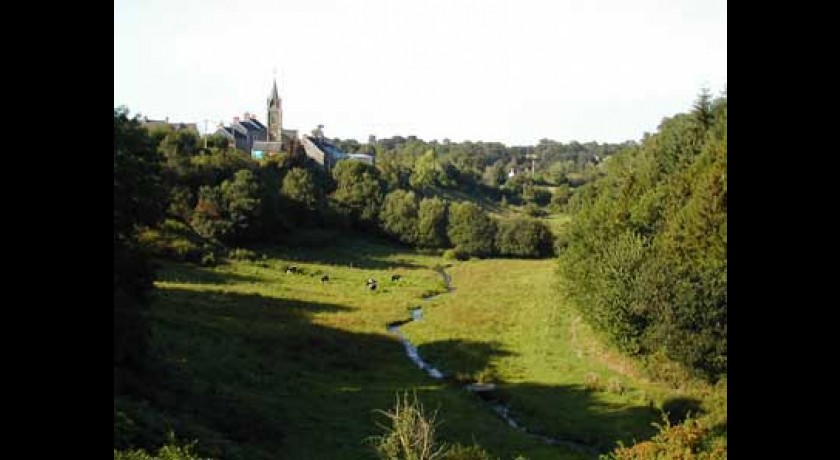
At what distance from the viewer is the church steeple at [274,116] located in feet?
269

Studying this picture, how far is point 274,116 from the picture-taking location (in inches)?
3270

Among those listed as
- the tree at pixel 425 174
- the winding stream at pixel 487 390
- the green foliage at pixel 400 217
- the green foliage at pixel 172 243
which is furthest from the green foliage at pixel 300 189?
the winding stream at pixel 487 390

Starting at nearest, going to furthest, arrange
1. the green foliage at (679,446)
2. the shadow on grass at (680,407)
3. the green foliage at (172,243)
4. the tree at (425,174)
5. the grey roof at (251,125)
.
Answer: the green foliage at (679,446) → the shadow on grass at (680,407) → the green foliage at (172,243) → the grey roof at (251,125) → the tree at (425,174)

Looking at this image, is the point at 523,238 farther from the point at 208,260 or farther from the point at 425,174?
the point at 208,260

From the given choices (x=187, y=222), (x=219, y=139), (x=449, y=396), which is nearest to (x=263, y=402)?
(x=449, y=396)

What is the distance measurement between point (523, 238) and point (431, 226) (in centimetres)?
851

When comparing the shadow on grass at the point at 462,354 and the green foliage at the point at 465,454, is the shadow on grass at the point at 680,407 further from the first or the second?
the green foliage at the point at 465,454

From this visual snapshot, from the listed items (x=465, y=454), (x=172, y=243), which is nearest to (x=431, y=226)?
(x=172, y=243)

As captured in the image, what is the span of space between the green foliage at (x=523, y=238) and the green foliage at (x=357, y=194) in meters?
12.0

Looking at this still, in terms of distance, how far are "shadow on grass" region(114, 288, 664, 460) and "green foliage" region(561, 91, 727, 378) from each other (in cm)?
424

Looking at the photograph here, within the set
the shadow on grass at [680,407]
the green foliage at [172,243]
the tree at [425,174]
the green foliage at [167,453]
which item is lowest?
the shadow on grass at [680,407]

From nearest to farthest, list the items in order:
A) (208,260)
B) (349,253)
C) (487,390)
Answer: (487,390) < (208,260) < (349,253)

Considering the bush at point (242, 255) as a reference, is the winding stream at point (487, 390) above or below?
below

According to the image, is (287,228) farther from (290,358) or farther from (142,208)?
(142,208)
